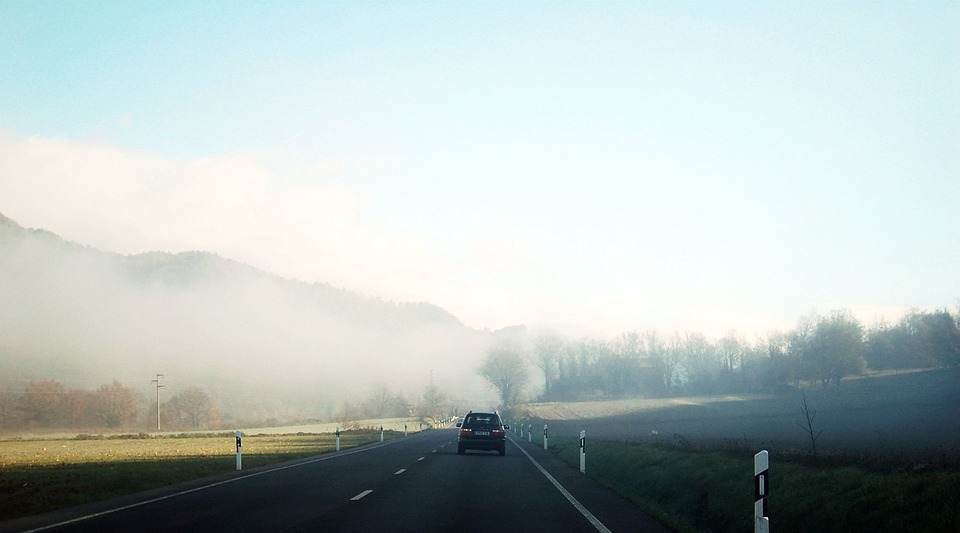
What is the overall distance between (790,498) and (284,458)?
75.6 ft

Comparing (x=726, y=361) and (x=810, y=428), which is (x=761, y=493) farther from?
(x=726, y=361)

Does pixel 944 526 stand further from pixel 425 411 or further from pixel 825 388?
pixel 425 411

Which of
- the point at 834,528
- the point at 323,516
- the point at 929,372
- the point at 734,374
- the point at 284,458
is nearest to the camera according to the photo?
the point at 834,528

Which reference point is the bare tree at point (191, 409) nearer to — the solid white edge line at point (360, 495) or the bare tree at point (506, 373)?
the bare tree at point (506, 373)

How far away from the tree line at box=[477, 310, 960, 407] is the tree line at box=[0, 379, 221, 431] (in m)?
54.5

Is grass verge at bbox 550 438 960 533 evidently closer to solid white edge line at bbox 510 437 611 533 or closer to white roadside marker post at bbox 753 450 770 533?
solid white edge line at bbox 510 437 611 533

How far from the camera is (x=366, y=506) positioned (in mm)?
14047

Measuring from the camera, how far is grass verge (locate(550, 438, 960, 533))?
1022cm

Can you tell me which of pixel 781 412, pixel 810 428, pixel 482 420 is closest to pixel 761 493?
pixel 810 428

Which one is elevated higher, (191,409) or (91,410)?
(91,410)

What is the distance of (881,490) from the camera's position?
11508 mm

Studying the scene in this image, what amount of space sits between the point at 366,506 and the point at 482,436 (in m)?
19.6

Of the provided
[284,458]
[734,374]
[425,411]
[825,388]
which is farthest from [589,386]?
[284,458]

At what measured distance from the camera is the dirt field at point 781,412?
58.6 meters
